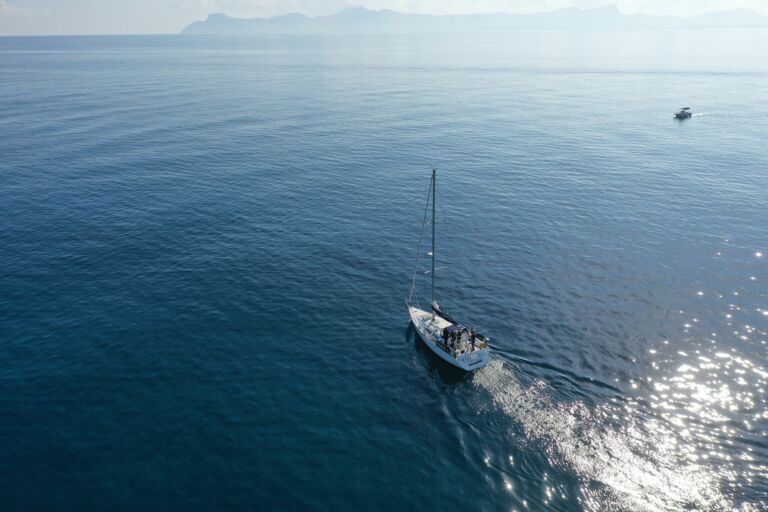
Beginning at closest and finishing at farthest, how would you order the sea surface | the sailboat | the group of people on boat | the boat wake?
the boat wake, the sea surface, the sailboat, the group of people on boat

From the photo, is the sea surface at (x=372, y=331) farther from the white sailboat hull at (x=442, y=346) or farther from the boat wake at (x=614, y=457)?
the white sailboat hull at (x=442, y=346)

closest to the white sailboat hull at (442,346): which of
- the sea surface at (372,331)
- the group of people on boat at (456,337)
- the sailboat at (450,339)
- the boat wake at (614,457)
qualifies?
the sailboat at (450,339)

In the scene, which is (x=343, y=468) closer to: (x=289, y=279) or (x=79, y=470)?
(x=79, y=470)

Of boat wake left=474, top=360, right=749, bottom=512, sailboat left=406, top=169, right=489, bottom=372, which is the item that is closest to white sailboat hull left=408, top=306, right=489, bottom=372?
sailboat left=406, top=169, right=489, bottom=372

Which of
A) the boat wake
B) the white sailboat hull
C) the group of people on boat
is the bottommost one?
the boat wake

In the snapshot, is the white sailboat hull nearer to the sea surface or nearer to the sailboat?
the sailboat

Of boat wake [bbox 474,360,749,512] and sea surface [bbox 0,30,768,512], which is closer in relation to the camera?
boat wake [bbox 474,360,749,512]
